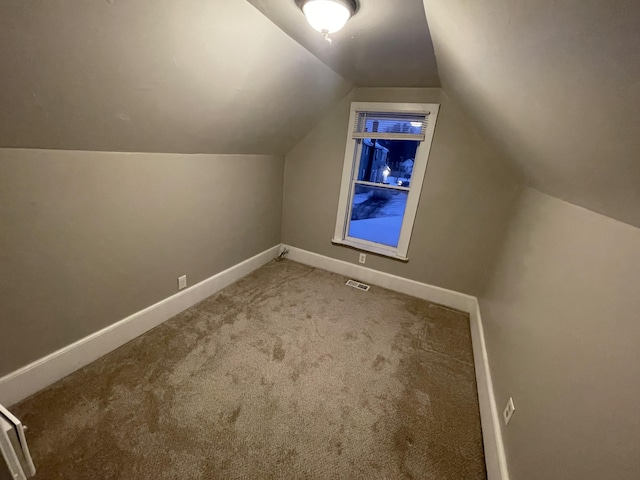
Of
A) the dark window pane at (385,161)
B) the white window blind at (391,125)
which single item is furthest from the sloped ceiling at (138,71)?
the dark window pane at (385,161)

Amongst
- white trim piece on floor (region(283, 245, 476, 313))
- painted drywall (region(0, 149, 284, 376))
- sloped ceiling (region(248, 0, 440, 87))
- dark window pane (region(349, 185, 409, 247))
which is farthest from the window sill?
sloped ceiling (region(248, 0, 440, 87))

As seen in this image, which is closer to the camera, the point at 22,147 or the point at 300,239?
the point at 22,147

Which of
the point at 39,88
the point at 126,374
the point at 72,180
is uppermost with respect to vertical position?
the point at 39,88

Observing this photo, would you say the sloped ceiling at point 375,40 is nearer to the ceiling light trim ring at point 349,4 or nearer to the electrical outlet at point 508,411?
the ceiling light trim ring at point 349,4

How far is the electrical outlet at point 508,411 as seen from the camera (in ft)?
4.37

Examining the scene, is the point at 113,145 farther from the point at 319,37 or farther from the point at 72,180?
the point at 319,37

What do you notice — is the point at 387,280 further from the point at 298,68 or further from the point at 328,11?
the point at 328,11

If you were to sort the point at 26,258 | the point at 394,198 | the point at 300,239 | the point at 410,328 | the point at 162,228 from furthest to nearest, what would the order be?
Result: 1. the point at 394,198
2. the point at 300,239
3. the point at 410,328
4. the point at 162,228
5. the point at 26,258

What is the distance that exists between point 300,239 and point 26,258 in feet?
8.05

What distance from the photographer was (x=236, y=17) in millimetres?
1304

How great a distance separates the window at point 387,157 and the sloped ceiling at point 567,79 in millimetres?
1242

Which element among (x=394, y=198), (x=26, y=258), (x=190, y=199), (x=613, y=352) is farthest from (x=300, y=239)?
(x=394, y=198)

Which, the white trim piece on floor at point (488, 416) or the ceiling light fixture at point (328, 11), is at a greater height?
the ceiling light fixture at point (328, 11)

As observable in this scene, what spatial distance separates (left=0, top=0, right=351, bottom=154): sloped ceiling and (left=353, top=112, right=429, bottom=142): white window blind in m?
0.82
